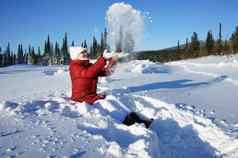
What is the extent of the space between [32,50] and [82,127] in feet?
333

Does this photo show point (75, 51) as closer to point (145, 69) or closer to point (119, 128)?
point (119, 128)

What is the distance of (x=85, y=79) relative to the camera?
25.0 ft

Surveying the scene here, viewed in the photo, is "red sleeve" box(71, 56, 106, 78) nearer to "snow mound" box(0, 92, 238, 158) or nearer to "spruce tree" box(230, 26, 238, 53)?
"snow mound" box(0, 92, 238, 158)

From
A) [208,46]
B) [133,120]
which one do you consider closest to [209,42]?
[208,46]

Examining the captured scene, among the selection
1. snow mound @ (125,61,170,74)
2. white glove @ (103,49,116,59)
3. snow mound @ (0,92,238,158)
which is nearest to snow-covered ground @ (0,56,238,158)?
snow mound @ (0,92,238,158)

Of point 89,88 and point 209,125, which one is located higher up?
point 89,88

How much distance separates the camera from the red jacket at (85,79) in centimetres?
743

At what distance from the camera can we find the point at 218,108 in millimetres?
8211

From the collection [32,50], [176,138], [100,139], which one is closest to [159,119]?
[176,138]

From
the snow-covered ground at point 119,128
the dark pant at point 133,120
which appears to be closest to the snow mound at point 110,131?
the snow-covered ground at point 119,128

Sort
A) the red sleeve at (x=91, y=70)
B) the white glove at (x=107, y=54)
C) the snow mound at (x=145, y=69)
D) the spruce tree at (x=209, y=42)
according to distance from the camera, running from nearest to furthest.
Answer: the red sleeve at (x=91, y=70), the white glove at (x=107, y=54), the snow mound at (x=145, y=69), the spruce tree at (x=209, y=42)

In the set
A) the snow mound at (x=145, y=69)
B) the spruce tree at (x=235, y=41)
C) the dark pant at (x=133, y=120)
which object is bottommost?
the dark pant at (x=133, y=120)

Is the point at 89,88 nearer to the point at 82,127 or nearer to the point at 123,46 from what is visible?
the point at 123,46

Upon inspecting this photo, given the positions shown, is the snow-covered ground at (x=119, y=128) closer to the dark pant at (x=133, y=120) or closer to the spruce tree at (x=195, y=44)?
the dark pant at (x=133, y=120)
